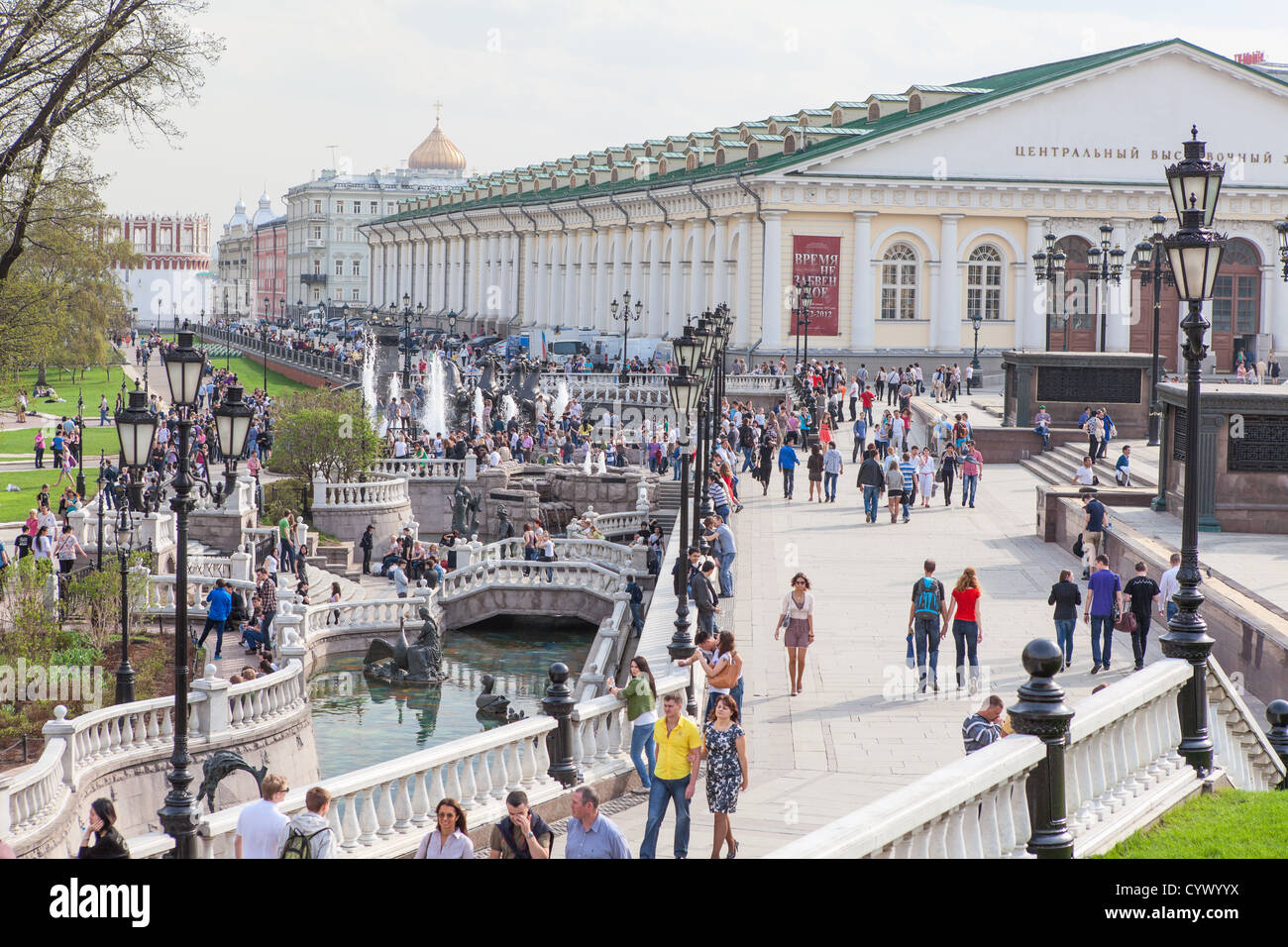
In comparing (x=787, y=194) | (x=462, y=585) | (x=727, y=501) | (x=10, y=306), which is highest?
(x=787, y=194)

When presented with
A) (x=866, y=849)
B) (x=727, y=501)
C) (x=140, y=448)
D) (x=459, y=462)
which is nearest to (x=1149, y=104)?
(x=459, y=462)

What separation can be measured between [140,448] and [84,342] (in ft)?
205

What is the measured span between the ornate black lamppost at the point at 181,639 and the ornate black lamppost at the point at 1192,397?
6609 mm

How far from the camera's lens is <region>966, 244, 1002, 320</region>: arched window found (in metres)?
61.9

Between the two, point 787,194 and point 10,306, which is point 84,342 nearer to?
point 787,194

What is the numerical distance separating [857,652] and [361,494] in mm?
24186

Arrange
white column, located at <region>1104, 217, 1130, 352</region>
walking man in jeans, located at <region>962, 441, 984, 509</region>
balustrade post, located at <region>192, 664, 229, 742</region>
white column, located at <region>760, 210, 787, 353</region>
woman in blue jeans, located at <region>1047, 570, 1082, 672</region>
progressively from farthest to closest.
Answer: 1. white column, located at <region>1104, 217, 1130, 352</region>
2. white column, located at <region>760, 210, 787, 353</region>
3. walking man in jeans, located at <region>962, 441, 984, 509</region>
4. balustrade post, located at <region>192, 664, 229, 742</region>
5. woman in blue jeans, located at <region>1047, 570, 1082, 672</region>

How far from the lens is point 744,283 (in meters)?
60.8

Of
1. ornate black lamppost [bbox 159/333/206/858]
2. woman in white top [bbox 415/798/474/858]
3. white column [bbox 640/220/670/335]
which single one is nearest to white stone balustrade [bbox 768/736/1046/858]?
woman in white top [bbox 415/798/474/858]

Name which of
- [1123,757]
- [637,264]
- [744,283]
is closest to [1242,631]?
[1123,757]

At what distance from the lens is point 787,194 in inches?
2334

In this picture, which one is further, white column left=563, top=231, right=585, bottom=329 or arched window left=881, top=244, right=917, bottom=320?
white column left=563, top=231, right=585, bottom=329

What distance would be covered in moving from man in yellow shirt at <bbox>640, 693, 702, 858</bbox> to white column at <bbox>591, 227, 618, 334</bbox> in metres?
66.8

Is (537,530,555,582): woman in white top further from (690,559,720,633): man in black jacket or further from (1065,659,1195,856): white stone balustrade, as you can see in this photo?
(1065,659,1195,856): white stone balustrade
